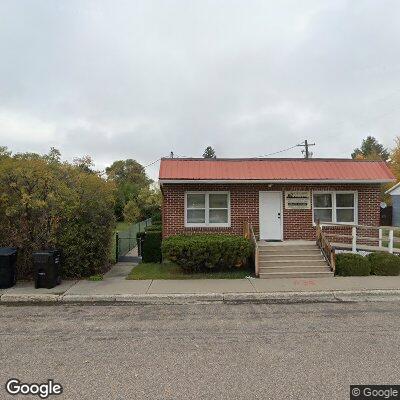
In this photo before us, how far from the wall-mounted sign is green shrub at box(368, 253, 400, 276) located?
11.0 feet

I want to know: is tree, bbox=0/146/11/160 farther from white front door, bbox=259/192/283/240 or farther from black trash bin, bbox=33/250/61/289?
white front door, bbox=259/192/283/240

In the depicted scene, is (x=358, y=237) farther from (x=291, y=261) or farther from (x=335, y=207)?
(x=291, y=261)

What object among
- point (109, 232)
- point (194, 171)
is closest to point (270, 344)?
point (109, 232)

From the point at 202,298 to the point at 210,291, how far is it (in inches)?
15.5

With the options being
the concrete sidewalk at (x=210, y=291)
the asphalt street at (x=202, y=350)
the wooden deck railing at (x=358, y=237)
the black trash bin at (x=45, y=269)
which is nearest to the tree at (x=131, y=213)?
the wooden deck railing at (x=358, y=237)

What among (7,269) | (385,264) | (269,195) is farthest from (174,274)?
(385,264)

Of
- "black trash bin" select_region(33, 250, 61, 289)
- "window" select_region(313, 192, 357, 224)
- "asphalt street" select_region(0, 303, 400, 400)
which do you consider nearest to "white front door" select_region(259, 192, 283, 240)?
"window" select_region(313, 192, 357, 224)

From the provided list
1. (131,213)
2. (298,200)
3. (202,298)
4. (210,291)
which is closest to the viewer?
(202,298)

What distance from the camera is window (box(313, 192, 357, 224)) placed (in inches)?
535

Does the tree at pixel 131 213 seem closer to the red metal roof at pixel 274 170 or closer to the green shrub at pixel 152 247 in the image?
the green shrub at pixel 152 247

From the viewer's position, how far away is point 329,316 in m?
6.98

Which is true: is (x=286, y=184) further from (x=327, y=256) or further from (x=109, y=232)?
(x=109, y=232)

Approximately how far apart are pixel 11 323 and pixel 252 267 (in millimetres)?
7385

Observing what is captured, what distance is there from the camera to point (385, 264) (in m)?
10.6
